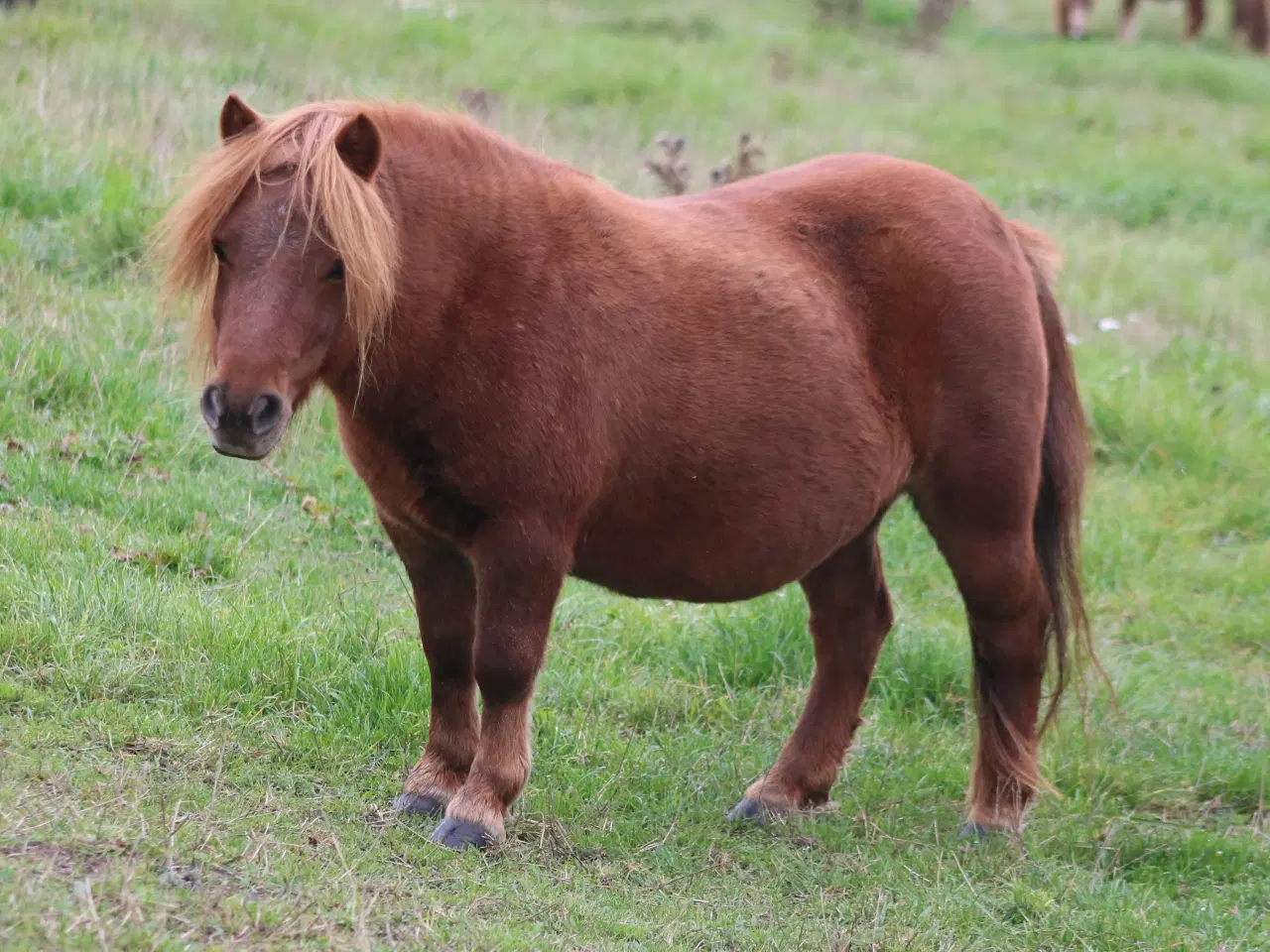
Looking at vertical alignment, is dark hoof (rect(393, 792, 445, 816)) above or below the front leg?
below

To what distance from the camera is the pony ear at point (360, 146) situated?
135 inches

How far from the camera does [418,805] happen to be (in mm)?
4066

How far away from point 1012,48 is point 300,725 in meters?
18.5

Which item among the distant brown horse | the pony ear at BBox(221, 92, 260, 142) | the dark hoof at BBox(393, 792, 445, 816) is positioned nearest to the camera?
the pony ear at BBox(221, 92, 260, 142)

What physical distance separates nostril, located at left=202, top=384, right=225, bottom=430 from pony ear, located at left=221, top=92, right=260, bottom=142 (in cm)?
73

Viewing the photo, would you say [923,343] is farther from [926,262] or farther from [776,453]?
[776,453]

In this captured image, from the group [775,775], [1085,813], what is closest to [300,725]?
[775,775]

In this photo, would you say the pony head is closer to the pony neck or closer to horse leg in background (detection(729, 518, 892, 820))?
the pony neck

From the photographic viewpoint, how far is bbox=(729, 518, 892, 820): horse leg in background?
15.8 feet

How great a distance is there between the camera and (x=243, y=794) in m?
3.84

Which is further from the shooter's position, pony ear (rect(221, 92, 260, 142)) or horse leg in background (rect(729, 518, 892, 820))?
horse leg in background (rect(729, 518, 892, 820))

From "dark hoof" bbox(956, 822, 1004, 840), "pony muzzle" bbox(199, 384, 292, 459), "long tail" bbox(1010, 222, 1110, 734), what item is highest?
"pony muzzle" bbox(199, 384, 292, 459)

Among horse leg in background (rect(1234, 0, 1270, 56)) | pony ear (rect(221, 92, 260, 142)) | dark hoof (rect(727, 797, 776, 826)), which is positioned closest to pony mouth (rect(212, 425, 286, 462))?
pony ear (rect(221, 92, 260, 142))

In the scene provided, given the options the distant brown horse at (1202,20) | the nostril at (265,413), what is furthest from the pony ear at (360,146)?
the distant brown horse at (1202,20)
